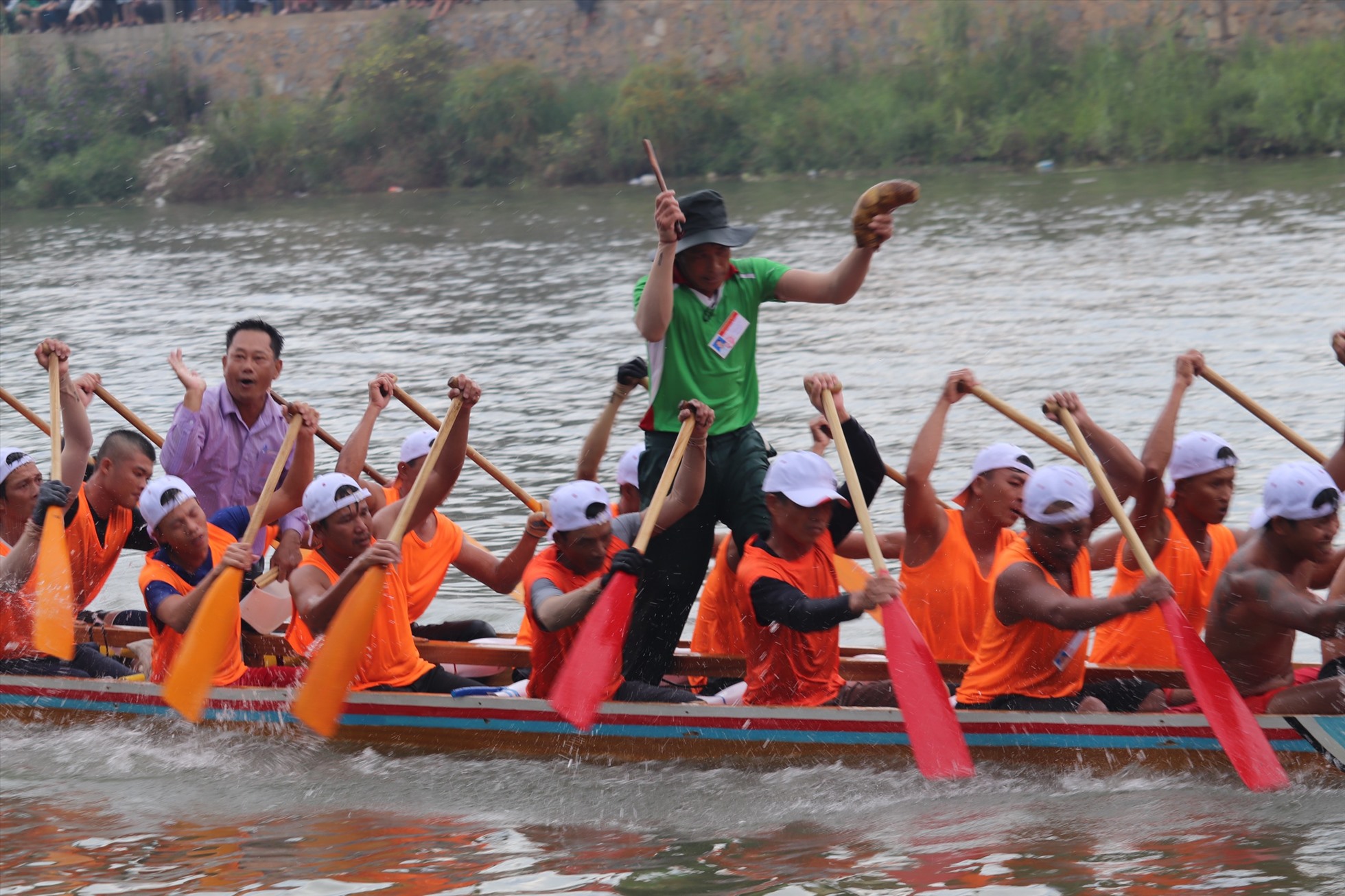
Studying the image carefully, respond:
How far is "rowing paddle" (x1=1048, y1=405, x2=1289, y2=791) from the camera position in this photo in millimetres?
5141

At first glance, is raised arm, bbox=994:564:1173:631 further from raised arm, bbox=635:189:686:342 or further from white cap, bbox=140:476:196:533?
white cap, bbox=140:476:196:533

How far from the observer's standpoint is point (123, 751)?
663cm

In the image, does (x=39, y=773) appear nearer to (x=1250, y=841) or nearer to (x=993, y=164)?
(x=1250, y=841)

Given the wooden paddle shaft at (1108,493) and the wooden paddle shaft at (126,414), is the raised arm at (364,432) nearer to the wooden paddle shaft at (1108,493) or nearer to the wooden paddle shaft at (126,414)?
the wooden paddle shaft at (126,414)

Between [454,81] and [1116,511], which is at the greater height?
[454,81]

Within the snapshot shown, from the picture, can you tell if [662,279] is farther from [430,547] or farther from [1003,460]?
[430,547]

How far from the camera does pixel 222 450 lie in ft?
24.1

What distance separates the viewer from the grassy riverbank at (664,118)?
26.6m

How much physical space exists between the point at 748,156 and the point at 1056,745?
85.0 feet

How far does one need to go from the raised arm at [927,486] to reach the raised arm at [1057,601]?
1.59ft

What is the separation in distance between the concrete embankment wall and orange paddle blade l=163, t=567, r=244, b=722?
25163 millimetres

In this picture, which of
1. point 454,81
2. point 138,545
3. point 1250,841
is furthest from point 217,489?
point 454,81

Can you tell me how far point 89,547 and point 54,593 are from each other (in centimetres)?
45

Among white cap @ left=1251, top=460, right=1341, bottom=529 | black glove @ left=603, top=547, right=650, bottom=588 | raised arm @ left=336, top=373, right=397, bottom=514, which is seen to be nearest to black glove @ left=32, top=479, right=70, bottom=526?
raised arm @ left=336, top=373, right=397, bottom=514
